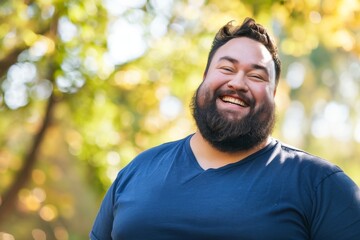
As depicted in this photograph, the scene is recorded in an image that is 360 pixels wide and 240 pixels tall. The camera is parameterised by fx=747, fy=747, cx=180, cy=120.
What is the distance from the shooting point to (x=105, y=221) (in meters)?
3.55

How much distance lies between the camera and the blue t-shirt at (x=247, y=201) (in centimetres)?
298

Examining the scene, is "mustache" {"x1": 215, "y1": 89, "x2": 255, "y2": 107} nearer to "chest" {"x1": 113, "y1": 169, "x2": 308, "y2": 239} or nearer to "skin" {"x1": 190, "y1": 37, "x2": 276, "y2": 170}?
"skin" {"x1": 190, "y1": 37, "x2": 276, "y2": 170}

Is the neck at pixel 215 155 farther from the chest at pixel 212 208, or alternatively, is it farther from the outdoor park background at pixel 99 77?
the outdoor park background at pixel 99 77

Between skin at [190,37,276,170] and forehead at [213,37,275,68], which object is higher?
forehead at [213,37,275,68]

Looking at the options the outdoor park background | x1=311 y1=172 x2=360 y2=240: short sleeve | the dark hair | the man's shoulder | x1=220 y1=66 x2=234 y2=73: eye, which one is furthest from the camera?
the outdoor park background

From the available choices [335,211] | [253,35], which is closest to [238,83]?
[253,35]

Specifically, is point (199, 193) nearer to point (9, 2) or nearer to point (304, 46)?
point (304, 46)

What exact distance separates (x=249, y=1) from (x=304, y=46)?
249 cm

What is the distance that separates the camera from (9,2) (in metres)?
9.06

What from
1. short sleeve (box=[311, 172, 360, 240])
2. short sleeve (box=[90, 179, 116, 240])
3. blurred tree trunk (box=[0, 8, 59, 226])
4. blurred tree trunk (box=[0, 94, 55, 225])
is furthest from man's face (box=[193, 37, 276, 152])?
blurred tree trunk (box=[0, 94, 55, 225])

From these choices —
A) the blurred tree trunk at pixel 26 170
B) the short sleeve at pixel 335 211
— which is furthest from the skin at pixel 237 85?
the blurred tree trunk at pixel 26 170

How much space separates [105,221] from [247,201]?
82 centimetres

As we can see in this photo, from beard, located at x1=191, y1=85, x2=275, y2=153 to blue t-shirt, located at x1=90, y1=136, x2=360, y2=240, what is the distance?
0.07m

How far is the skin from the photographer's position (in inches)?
130
